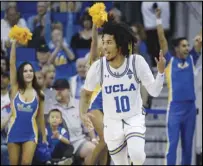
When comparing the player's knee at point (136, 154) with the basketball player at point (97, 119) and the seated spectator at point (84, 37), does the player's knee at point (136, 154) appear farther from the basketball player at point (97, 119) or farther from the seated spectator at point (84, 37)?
the seated spectator at point (84, 37)

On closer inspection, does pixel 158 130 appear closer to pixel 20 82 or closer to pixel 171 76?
pixel 171 76

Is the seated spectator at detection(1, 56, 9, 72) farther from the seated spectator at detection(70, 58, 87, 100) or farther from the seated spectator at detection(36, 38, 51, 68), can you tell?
the seated spectator at detection(70, 58, 87, 100)

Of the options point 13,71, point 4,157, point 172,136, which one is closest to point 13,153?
point 4,157

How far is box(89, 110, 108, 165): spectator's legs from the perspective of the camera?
41.1ft

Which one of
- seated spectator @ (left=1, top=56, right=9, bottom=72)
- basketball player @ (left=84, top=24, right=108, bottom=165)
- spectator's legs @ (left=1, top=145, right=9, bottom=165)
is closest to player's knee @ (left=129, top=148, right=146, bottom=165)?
basketball player @ (left=84, top=24, right=108, bottom=165)

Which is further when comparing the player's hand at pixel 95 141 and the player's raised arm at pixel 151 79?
the player's hand at pixel 95 141

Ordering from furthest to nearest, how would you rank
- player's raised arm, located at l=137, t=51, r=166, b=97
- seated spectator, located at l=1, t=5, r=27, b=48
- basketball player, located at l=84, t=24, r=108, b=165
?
1. seated spectator, located at l=1, t=5, r=27, b=48
2. basketball player, located at l=84, t=24, r=108, b=165
3. player's raised arm, located at l=137, t=51, r=166, b=97

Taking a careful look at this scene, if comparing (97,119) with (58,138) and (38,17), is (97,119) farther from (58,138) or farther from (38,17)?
(38,17)

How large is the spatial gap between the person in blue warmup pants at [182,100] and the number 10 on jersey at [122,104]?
2.84 meters

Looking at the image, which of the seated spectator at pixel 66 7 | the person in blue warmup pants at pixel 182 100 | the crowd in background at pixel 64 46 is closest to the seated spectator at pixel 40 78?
the crowd in background at pixel 64 46

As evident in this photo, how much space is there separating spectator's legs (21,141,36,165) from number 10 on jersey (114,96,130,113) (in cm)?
286

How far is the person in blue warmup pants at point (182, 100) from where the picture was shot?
13117 mm

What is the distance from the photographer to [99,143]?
12914mm

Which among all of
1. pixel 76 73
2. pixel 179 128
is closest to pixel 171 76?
pixel 179 128
